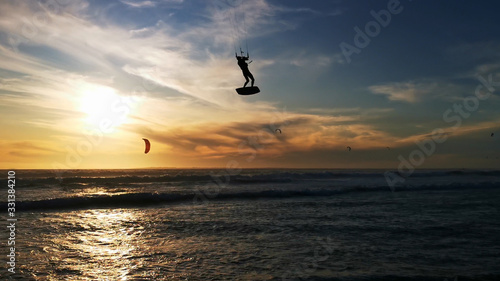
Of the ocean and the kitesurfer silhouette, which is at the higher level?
the kitesurfer silhouette

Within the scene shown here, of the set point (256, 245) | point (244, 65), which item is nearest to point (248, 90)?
point (244, 65)

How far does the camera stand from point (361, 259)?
10.5 metres

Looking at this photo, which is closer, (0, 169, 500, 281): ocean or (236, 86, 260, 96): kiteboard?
(0, 169, 500, 281): ocean

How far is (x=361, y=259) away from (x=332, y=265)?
42.9 inches

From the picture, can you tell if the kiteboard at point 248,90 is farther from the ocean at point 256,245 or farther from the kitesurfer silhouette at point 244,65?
the ocean at point 256,245

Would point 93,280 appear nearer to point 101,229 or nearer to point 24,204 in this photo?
point 101,229

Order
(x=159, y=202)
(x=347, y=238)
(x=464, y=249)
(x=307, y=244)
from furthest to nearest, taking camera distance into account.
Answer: (x=159, y=202), (x=347, y=238), (x=307, y=244), (x=464, y=249)

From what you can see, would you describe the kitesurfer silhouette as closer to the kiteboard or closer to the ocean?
the kiteboard

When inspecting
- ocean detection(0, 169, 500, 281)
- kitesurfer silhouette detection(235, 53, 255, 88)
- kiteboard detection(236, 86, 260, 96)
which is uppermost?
kitesurfer silhouette detection(235, 53, 255, 88)

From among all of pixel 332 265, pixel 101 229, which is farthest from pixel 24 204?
pixel 332 265

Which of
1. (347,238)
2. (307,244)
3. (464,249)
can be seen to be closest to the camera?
(464,249)

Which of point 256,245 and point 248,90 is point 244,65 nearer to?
point 248,90

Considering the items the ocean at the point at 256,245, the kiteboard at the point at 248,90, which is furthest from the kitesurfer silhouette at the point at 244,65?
the ocean at the point at 256,245

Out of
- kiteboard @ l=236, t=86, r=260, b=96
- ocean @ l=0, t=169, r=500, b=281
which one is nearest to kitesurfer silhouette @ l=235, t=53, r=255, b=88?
kiteboard @ l=236, t=86, r=260, b=96
